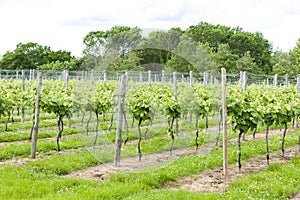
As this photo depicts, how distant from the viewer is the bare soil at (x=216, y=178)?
323 inches

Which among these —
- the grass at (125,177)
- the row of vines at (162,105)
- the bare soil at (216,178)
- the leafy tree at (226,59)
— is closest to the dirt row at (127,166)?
the grass at (125,177)

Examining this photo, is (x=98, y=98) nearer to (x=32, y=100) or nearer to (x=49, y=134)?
(x=32, y=100)

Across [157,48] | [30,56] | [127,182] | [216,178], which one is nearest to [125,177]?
[127,182]

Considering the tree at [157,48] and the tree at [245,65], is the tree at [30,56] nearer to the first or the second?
the tree at [245,65]

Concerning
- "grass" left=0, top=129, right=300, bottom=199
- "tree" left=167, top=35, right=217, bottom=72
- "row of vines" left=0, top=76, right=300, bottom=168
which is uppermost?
"tree" left=167, top=35, right=217, bottom=72

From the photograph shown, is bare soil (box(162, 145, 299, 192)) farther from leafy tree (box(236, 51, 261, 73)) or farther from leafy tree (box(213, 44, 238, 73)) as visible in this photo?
leafy tree (box(236, 51, 261, 73))

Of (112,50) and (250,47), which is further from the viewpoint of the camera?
(250,47)

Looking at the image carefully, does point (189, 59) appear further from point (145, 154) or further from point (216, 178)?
point (216, 178)

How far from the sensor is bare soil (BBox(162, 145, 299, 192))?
26.9 feet

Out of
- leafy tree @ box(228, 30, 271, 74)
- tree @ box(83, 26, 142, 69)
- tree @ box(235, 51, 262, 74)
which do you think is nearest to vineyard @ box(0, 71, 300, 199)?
tree @ box(83, 26, 142, 69)

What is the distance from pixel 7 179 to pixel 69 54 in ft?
203

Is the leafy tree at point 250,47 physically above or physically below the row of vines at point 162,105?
above

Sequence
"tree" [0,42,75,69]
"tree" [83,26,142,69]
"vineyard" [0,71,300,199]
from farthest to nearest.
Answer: "tree" [0,42,75,69]
"tree" [83,26,142,69]
"vineyard" [0,71,300,199]

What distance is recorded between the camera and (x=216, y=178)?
8844 millimetres
